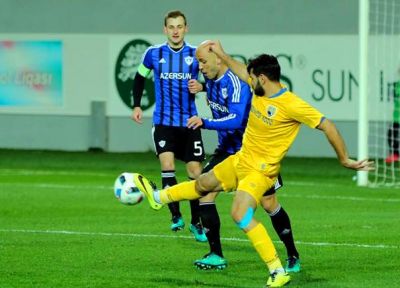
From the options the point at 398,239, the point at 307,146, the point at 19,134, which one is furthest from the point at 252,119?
the point at 19,134

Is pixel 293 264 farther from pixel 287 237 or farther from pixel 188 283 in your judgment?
pixel 188 283

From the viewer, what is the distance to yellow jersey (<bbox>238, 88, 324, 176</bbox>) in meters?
9.95

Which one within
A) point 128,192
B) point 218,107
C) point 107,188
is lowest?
point 107,188

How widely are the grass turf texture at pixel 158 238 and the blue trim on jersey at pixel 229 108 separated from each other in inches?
43.4

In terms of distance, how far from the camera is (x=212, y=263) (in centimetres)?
1091

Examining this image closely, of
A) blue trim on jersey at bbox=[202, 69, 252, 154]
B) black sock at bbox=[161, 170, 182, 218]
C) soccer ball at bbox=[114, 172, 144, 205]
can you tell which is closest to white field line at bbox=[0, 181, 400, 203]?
black sock at bbox=[161, 170, 182, 218]

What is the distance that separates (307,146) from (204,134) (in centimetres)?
212

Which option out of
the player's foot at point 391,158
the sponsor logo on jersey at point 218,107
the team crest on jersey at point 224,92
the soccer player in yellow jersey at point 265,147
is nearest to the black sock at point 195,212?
the sponsor logo on jersey at point 218,107

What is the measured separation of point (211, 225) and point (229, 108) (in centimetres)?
103

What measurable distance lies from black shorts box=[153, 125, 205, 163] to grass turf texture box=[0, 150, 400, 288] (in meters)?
0.85

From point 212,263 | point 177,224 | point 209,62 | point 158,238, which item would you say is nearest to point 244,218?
point 212,263

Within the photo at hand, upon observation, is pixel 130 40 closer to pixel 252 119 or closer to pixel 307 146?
pixel 307 146

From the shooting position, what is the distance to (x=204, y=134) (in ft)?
85.9

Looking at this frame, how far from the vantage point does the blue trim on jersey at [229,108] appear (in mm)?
10852
